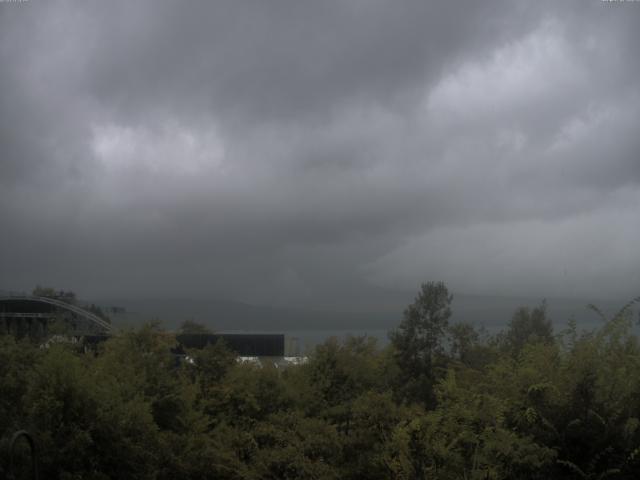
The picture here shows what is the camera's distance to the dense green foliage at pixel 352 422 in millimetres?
10648

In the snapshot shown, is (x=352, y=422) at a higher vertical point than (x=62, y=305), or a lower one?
lower

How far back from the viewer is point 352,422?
48.6 ft

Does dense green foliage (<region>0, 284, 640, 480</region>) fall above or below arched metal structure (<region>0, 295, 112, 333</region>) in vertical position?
below

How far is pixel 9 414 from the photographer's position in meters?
12.7

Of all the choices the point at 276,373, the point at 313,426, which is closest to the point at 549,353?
the point at 313,426

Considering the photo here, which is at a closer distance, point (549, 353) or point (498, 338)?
point (549, 353)

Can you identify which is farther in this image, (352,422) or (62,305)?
(62,305)

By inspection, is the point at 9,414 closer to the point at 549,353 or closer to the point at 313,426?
the point at 313,426

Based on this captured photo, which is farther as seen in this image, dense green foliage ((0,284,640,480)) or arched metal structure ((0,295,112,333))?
arched metal structure ((0,295,112,333))

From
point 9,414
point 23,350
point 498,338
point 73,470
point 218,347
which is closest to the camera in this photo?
point 73,470

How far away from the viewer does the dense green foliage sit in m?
10.6

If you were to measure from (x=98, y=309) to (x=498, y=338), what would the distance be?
51.3m

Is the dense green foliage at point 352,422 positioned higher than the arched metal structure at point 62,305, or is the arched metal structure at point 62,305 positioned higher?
the arched metal structure at point 62,305

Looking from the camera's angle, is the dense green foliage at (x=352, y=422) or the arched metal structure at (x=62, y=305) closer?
the dense green foliage at (x=352, y=422)
